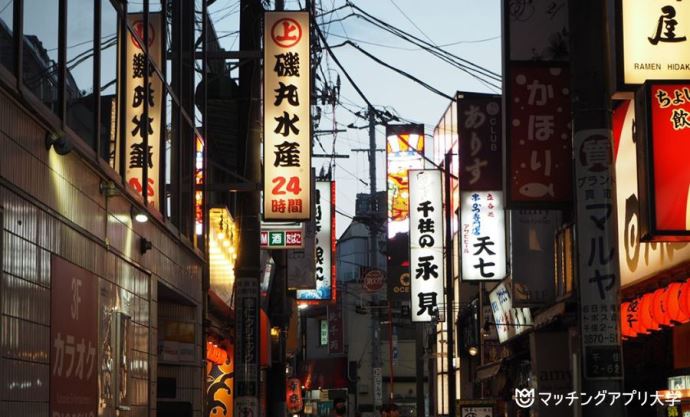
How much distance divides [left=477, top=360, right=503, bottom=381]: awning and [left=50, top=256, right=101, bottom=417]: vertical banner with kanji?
2037cm

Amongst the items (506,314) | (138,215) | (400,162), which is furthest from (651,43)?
(400,162)

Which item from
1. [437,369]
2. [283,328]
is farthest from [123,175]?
[437,369]

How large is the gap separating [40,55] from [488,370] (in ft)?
84.5

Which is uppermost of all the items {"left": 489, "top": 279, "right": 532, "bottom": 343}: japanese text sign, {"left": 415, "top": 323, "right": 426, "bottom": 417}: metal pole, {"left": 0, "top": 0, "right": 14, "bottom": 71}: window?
{"left": 0, "top": 0, "right": 14, "bottom": 71}: window

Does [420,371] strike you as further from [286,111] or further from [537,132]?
[537,132]

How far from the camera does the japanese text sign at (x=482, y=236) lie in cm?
2664

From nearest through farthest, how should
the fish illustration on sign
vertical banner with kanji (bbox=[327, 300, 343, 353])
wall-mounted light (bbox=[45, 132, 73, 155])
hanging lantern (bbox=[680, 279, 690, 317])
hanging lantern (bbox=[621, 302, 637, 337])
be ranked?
wall-mounted light (bbox=[45, 132, 73, 155])
the fish illustration on sign
hanging lantern (bbox=[680, 279, 690, 317])
hanging lantern (bbox=[621, 302, 637, 337])
vertical banner with kanji (bbox=[327, 300, 343, 353])

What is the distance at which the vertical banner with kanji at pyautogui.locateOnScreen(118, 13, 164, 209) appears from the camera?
14.7 m

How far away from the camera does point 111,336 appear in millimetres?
13070

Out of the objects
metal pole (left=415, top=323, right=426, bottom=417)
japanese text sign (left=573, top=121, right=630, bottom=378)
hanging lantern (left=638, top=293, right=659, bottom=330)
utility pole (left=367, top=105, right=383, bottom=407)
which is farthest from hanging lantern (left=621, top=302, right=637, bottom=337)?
utility pole (left=367, top=105, right=383, bottom=407)

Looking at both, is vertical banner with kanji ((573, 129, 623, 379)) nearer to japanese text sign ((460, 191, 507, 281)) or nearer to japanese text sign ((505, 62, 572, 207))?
japanese text sign ((505, 62, 572, 207))

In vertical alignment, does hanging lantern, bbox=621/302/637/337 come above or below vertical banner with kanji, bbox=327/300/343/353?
below

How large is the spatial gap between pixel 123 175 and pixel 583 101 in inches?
275

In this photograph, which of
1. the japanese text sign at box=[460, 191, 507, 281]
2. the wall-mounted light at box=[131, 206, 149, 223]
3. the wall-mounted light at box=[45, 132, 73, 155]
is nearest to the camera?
the wall-mounted light at box=[45, 132, 73, 155]
